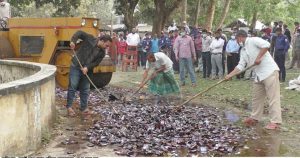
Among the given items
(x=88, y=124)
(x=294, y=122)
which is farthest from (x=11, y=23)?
(x=294, y=122)

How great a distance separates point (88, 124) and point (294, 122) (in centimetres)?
415

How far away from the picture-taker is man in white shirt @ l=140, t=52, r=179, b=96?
11586 mm

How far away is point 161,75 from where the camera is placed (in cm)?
1209

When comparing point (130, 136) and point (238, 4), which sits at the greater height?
point (238, 4)

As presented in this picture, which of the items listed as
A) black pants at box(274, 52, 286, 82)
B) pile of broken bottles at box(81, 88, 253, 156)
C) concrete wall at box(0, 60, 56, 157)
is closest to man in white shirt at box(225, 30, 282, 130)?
pile of broken bottles at box(81, 88, 253, 156)

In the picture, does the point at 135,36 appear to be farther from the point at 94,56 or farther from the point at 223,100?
the point at 94,56

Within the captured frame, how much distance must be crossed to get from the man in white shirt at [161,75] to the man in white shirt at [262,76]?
9.26 feet

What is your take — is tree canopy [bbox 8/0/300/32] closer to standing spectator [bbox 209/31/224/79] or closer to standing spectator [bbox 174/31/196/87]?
standing spectator [bbox 209/31/224/79]

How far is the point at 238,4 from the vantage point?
32.1 meters

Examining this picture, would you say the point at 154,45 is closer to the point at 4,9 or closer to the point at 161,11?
the point at 161,11

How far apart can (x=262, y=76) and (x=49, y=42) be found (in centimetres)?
675

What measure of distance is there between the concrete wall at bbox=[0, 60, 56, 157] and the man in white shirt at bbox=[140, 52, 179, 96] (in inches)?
166

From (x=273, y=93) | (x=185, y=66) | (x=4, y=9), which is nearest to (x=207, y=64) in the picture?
(x=185, y=66)

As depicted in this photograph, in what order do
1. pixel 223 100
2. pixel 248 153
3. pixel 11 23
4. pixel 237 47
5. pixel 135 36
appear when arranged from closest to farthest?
pixel 248 153, pixel 223 100, pixel 11 23, pixel 237 47, pixel 135 36
